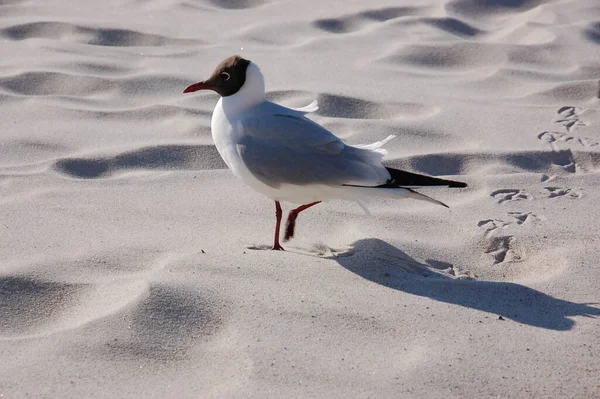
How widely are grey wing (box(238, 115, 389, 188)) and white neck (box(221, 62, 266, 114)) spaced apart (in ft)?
0.49

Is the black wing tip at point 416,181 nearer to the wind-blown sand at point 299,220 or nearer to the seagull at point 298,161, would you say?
the seagull at point 298,161

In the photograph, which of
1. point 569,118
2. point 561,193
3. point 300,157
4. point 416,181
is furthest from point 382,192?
point 569,118

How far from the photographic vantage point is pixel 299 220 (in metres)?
3.92

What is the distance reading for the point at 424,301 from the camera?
10.2 ft

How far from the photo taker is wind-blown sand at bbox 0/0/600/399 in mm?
2689

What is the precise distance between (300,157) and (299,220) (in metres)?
0.53

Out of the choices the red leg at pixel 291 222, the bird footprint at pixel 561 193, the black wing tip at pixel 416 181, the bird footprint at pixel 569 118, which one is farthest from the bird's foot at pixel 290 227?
the bird footprint at pixel 569 118

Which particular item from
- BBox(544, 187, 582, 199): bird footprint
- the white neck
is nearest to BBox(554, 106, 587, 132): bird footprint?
BBox(544, 187, 582, 199): bird footprint

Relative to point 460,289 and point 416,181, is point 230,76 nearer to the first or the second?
point 416,181

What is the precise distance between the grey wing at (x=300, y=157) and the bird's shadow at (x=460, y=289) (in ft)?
1.00

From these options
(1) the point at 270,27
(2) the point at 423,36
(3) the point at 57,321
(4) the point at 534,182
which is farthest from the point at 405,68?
(3) the point at 57,321

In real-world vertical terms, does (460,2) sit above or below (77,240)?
above

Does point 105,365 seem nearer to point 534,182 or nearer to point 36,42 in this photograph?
point 534,182

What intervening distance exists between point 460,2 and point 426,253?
4030mm
